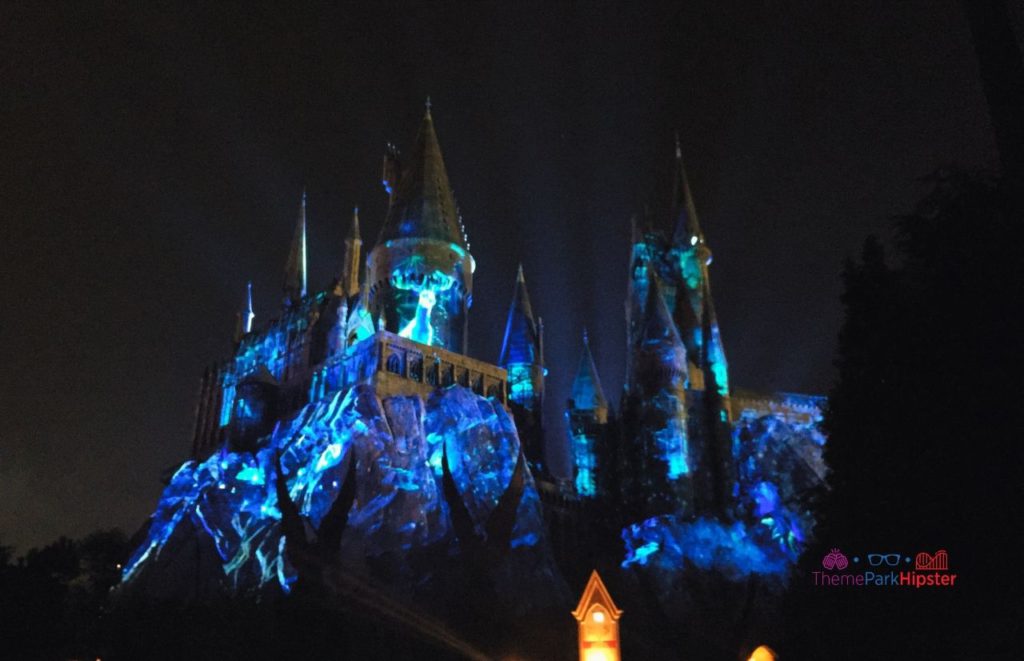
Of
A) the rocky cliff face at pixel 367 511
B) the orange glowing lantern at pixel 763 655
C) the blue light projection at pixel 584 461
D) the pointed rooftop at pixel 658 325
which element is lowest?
the orange glowing lantern at pixel 763 655

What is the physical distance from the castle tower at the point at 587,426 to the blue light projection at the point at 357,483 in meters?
8.05

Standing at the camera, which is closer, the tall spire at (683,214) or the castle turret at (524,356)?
the castle turret at (524,356)

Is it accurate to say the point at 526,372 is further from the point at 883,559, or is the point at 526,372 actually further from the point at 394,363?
the point at 883,559

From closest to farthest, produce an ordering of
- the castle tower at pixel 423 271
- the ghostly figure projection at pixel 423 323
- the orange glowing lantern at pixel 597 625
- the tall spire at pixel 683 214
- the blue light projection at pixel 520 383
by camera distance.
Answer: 1. the orange glowing lantern at pixel 597 625
2. the ghostly figure projection at pixel 423 323
3. the castle tower at pixel 423 271
4. the blue light projection at pixel 520 383
5. the tall spire at pixel 683 214

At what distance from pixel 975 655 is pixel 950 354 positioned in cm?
459

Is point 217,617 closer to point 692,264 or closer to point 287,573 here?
point 287,573

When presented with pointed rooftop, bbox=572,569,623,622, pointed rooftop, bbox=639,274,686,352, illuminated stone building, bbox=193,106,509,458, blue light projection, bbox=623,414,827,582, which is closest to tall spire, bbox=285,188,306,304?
illuminated stone building, bbox=193,106,509,458

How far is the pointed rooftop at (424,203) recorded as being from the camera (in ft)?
166

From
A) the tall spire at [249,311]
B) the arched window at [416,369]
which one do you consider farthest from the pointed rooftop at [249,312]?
the arched window at [416,369]

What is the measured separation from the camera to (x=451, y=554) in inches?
1369

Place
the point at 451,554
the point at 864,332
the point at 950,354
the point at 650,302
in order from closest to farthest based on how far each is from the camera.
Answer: the point at 950,354 < the point at 864,332 < the point at 451,554 < the point at 650,302

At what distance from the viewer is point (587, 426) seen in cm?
5003

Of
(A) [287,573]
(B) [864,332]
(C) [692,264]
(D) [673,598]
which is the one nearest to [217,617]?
(A) [287,573]

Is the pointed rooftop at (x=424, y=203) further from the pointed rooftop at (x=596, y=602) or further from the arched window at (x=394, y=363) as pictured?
the pointed rooftop at (x=596, y=602)
